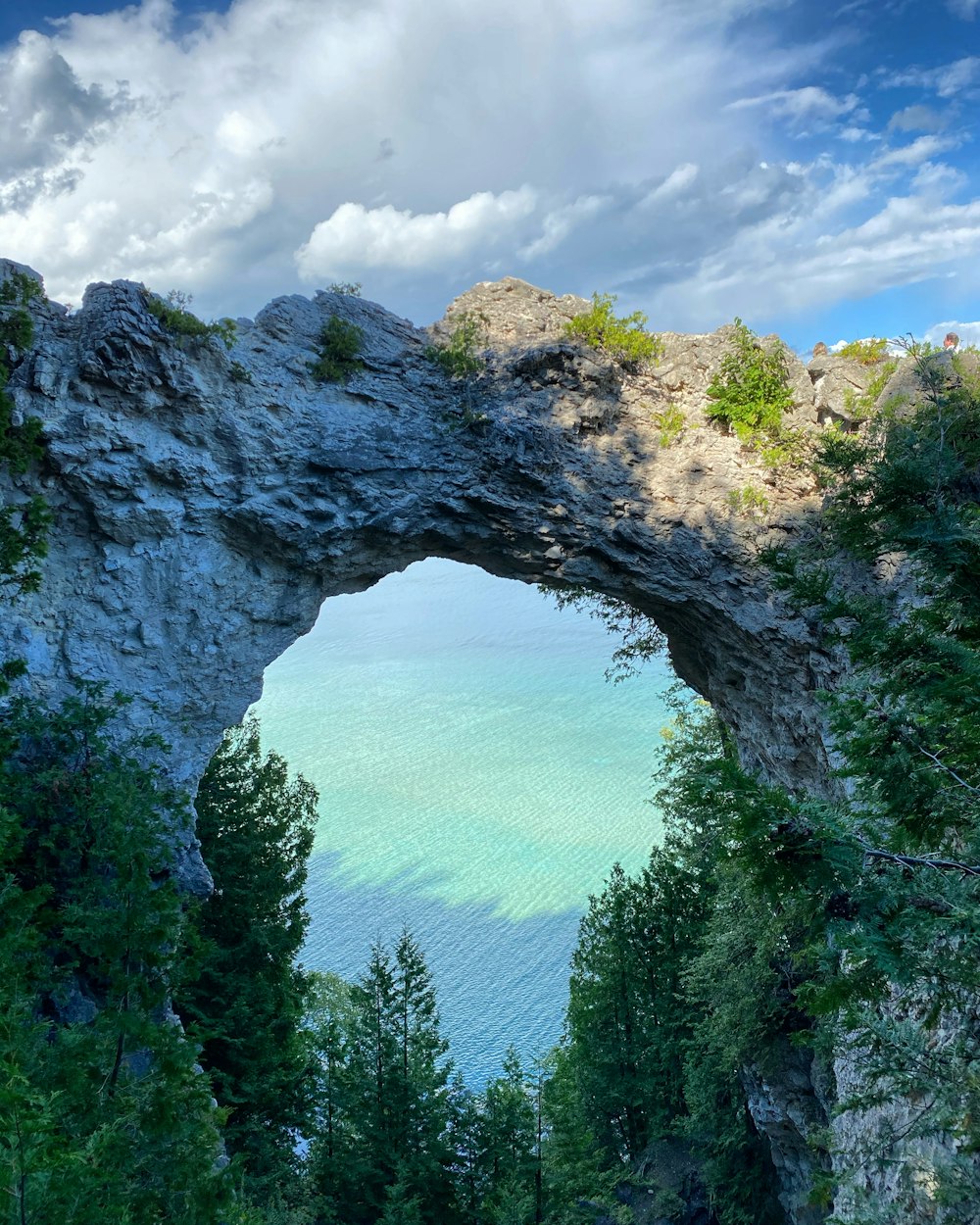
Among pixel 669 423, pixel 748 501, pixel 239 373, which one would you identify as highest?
pixel 239 373

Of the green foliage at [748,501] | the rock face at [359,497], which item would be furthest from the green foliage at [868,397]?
the green foliage at [748,501]

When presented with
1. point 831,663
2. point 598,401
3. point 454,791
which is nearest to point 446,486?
point 598,401

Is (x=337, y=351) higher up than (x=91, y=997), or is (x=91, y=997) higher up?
(x=337, y=351)

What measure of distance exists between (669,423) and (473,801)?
70.2ft

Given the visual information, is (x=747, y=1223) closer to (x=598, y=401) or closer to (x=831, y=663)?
(x=831, y=663)

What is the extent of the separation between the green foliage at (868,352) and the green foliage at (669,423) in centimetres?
222

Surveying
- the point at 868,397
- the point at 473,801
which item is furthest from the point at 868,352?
the point at 473,801

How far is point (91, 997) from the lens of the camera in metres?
7.95

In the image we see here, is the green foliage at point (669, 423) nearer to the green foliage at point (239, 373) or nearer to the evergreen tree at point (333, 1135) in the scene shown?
the green foliage at point (239, 373)

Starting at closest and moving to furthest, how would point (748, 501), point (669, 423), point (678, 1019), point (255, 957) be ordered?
point (748, 501), point (669, 423), point (255, 957), point (678, 1019)

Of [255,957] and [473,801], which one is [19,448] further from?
[473,801]

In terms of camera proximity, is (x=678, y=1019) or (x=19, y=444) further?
(x=678, y=1019)

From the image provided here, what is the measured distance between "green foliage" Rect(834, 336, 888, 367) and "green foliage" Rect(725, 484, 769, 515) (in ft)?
7.35

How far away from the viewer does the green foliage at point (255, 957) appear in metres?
12.2
